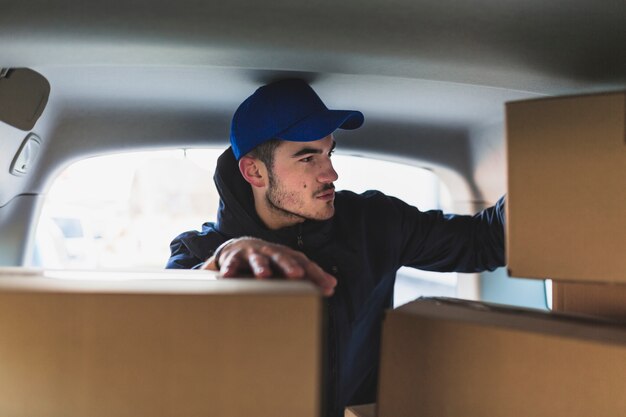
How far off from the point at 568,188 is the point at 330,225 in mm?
815

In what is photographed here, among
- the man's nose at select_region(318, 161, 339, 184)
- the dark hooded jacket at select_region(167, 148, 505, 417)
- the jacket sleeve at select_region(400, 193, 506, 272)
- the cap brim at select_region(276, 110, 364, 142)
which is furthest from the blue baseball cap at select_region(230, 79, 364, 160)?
the jacket sleeve at select_region(400, 193, 506, 272)

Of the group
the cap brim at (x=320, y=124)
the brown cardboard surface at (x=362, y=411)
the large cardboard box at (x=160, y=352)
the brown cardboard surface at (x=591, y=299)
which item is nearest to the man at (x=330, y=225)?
the cap brim at (x=320, y=124)

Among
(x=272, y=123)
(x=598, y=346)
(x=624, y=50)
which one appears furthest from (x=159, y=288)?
(x=624, y=50)

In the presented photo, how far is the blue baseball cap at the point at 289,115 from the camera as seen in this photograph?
4.75ft

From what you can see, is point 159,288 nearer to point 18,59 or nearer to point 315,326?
point 315,326

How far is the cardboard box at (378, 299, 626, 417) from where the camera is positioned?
0.81m

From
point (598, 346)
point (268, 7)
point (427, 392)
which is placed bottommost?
point (427, 392)

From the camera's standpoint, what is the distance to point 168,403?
72 centimetres

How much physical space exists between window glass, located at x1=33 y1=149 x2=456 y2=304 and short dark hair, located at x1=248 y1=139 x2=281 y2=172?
436 mm

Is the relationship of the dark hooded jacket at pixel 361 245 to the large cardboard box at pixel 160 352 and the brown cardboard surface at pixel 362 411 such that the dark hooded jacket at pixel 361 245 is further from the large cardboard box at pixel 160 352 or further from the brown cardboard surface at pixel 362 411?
the large cardboard box at pixel 160 352

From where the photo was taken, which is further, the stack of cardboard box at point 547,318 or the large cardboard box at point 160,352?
the stack of cardboard box at point 547,318

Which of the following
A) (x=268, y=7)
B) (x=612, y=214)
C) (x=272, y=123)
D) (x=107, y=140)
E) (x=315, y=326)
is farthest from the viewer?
(x=107, y=140)

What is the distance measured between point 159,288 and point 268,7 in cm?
57

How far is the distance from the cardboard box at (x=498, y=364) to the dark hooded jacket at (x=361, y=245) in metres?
0.51
